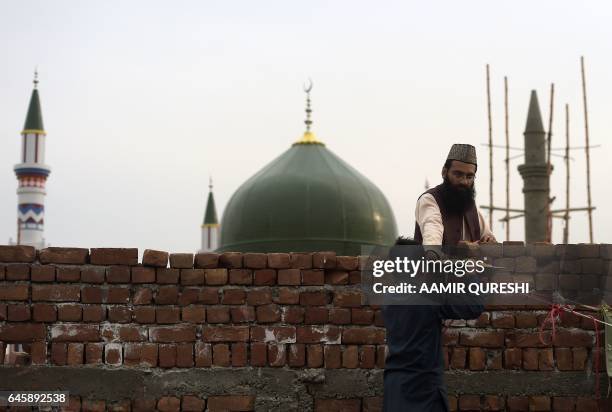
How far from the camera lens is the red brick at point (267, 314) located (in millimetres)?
5465

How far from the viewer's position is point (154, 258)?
17.9 ft

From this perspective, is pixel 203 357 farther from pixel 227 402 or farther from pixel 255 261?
pixel 255 261

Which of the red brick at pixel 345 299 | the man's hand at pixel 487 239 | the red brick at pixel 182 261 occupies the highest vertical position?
the man's hand at pixel 487 239

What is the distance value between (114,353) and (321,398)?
113 centimetres

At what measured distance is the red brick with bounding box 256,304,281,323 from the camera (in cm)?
546

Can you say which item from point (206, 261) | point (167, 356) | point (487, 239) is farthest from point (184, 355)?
point (487, 239)

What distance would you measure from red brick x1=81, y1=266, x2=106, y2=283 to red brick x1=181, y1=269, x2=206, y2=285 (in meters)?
0.42

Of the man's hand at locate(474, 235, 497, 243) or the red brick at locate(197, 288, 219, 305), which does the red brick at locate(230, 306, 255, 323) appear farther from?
the man's hand at locate(474, 235, 497, 243)

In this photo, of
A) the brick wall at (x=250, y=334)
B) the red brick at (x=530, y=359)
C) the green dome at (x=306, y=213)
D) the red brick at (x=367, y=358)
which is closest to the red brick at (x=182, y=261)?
the brick wall at (x=250, y=334)

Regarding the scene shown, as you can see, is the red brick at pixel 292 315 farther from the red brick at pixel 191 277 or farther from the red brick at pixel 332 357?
the red brick at pixel 191 277

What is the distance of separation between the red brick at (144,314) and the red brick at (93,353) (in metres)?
0.25

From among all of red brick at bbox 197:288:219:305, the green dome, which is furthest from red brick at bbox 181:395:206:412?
the green dome

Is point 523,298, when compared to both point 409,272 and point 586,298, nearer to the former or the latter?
point 586,298

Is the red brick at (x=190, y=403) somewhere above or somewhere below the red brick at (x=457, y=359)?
below
